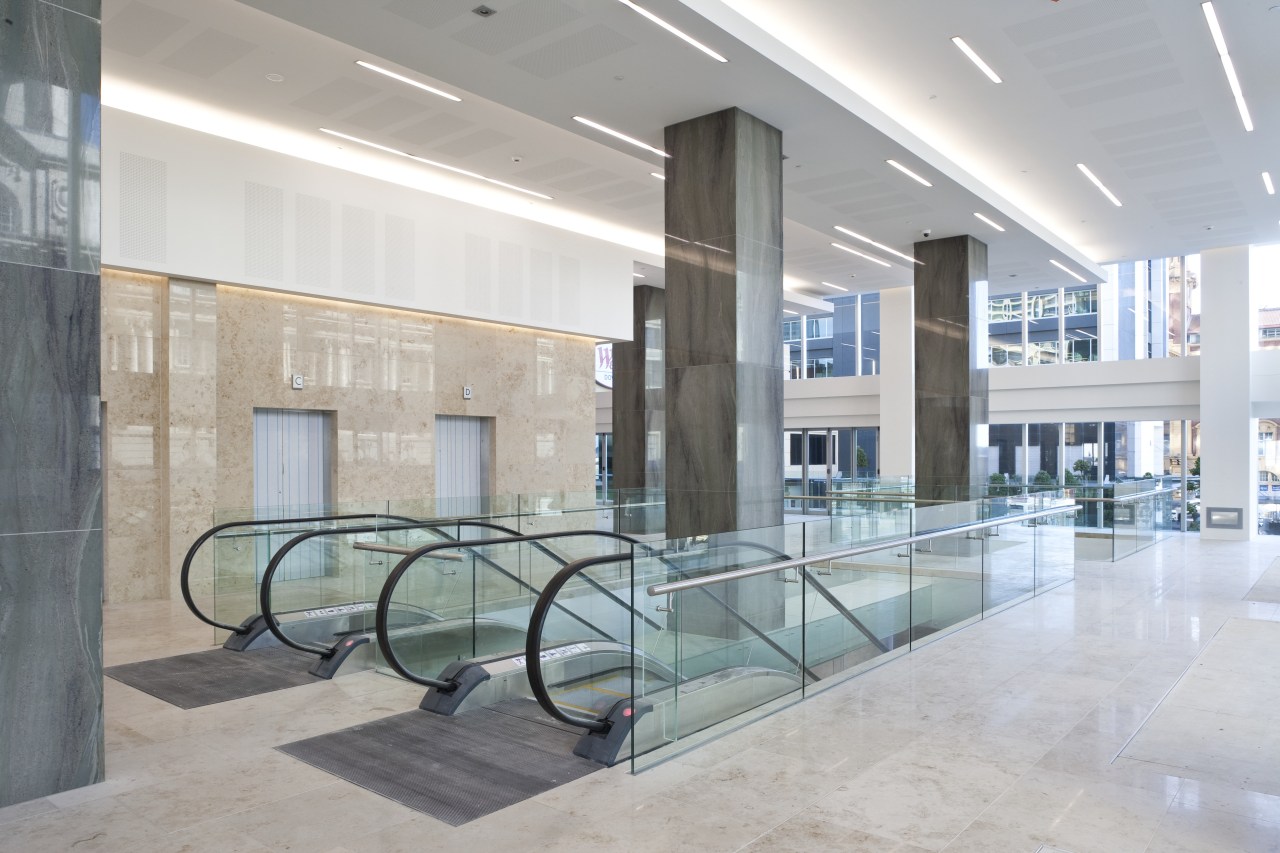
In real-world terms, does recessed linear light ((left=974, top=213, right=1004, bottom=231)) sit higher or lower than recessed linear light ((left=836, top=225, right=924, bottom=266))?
lower

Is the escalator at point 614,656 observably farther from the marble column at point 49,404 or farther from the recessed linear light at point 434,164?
the recessed linear light at point 434,164

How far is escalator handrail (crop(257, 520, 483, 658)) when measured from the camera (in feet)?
21.6

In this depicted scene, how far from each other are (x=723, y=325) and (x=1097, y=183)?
7.19 meters

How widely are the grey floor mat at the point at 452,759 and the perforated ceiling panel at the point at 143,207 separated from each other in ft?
23.6

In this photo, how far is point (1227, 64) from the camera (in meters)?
8.70

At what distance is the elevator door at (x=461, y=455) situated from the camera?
14.0 meters

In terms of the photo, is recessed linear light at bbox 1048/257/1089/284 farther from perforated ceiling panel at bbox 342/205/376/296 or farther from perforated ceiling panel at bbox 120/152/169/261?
perforated ceiling panel at bbox 120/152/169/261

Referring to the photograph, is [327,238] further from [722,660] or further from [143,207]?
[722,660]

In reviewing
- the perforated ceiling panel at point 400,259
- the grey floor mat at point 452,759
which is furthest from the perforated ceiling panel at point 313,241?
the grey floor mat at point 452,759

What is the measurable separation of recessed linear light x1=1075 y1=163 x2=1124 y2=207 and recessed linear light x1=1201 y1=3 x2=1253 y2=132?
75.3 inches

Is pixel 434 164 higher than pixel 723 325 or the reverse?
higher

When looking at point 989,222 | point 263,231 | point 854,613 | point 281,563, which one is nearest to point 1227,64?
point 989,222

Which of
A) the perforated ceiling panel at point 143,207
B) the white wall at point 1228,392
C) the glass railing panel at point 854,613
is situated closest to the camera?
the glass railing panel at point 854,613

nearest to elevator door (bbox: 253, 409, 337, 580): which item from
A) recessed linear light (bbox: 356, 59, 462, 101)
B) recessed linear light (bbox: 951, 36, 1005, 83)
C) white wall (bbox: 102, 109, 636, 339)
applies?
white wall (bbox: 102, 109, 636, 339)
